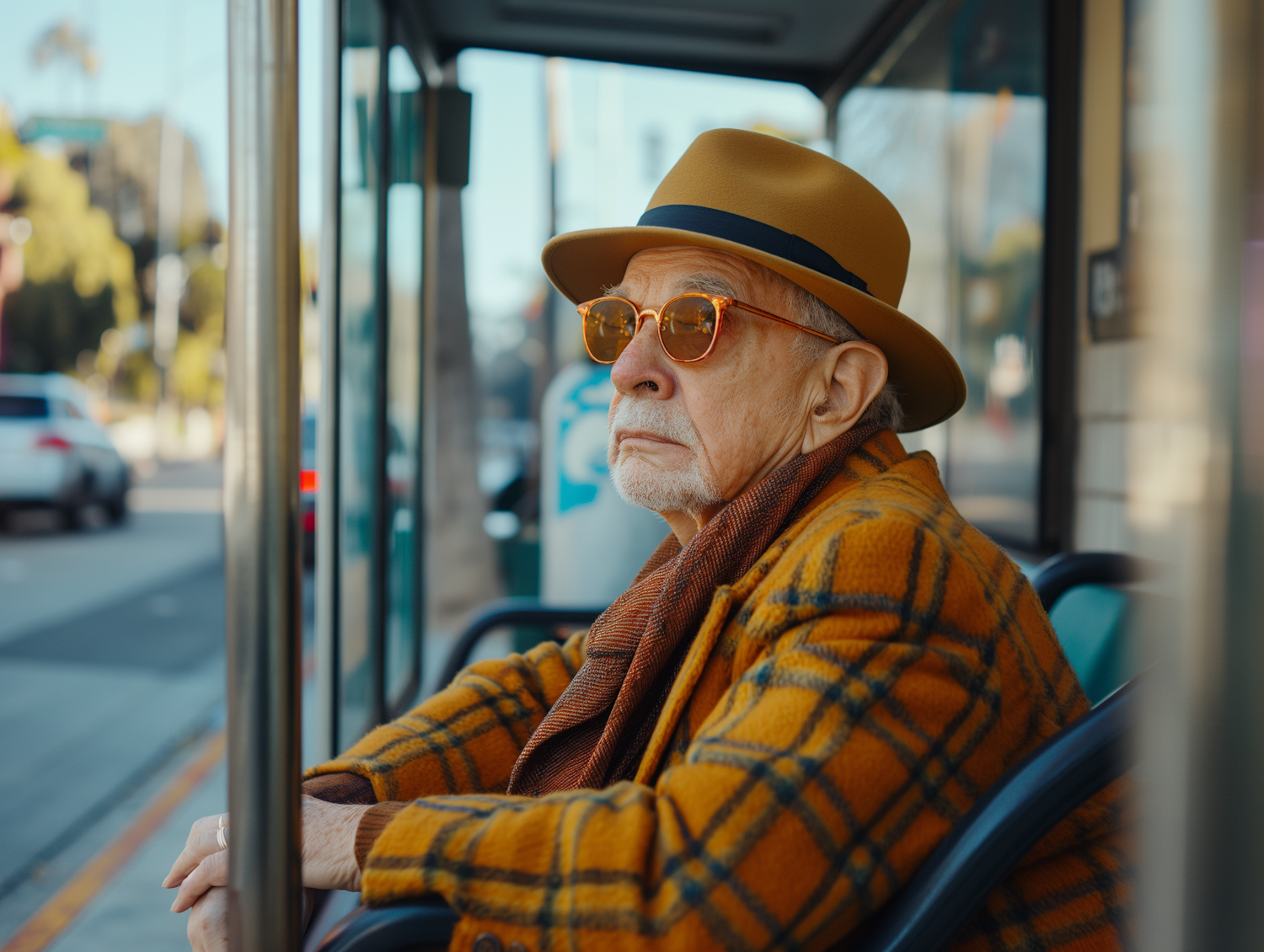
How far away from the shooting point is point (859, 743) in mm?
1008

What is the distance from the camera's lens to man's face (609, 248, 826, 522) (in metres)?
1.61

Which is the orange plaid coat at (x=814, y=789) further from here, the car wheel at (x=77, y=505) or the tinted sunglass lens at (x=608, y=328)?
the car wheel at (x=77, y=505)

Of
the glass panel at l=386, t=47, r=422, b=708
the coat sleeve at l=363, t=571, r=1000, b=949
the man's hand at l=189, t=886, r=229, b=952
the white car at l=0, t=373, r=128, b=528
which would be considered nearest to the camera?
the coat sleeve at l=363, t=571, r=1000, b=949

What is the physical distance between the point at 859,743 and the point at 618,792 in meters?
0.26

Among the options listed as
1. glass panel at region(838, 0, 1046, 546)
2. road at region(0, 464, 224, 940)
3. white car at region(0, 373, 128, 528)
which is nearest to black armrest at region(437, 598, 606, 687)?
glass panel at region(838, 0, 1046, 546)

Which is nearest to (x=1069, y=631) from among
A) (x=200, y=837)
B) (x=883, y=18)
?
(x=200, y=837)

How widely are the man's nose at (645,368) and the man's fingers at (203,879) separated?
0.89 m

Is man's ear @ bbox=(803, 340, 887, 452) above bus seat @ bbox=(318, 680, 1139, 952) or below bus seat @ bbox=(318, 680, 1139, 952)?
above

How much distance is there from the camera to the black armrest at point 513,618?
2123 mm

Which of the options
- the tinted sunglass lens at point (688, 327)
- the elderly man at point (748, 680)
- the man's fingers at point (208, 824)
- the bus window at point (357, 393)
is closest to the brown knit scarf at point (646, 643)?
the elderly man at point (748, 680)

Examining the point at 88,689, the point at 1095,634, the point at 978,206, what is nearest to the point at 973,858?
the point at 1095,634

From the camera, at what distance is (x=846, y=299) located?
60.7 inches

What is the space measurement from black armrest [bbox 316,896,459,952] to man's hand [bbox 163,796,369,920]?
0.16 m

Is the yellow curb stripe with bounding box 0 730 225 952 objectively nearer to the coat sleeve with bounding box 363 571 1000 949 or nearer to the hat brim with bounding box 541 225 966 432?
the hat brim with bounding box 541 225 966 432
